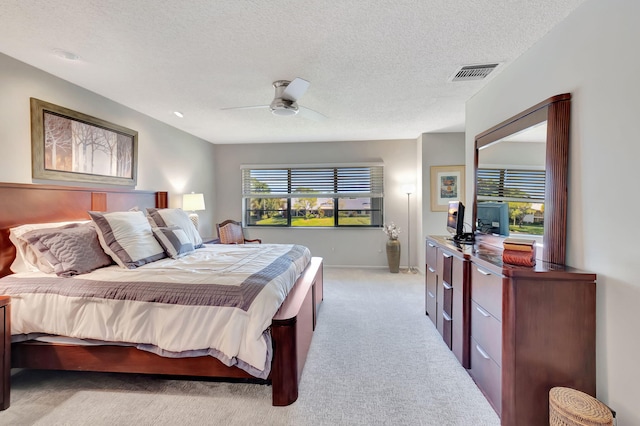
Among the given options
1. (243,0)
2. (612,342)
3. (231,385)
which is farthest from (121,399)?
(612,342)

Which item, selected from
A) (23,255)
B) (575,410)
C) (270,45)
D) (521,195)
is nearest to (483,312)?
(575,410)

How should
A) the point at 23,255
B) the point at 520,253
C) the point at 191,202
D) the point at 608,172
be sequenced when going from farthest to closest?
the point at 191,202 → the point at 23,255 → the point at 520,253 → the point at 608,172

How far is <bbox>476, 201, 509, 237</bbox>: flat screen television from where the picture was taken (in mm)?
2440

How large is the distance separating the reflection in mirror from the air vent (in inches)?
26.3

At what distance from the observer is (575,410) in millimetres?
1362

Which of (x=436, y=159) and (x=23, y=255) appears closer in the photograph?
(x=23, y=255)

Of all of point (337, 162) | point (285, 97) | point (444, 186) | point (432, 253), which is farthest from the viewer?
point (337, 162)

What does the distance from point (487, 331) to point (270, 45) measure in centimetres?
263

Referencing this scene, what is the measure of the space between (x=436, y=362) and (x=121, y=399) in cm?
239

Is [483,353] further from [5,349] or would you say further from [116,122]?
[116,122]

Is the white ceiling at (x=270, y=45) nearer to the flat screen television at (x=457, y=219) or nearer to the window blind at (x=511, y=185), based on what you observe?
the window blind at (x=511, y=185)

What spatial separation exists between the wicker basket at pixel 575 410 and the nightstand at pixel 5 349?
3272 mm

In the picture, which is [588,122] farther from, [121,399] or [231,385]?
[121,399]

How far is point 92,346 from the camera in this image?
2.03 m
